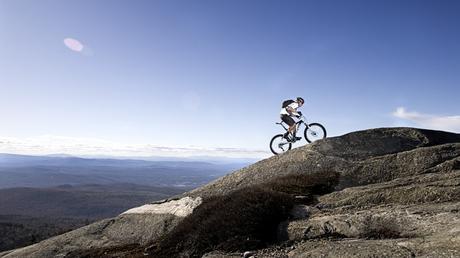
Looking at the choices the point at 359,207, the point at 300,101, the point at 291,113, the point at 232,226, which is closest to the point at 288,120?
the point at 291,113

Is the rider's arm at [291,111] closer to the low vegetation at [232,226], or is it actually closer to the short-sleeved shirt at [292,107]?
the short-sleeved shirt at [292,107]

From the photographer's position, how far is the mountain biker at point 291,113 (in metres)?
29.0

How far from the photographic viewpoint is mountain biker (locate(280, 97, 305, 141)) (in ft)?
95.0

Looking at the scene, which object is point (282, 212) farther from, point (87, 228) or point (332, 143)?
point (87, 228)

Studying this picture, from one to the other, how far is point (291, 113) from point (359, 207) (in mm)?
16294

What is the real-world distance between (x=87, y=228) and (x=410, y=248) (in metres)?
18.4

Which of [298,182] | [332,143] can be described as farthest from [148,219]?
[332,143]

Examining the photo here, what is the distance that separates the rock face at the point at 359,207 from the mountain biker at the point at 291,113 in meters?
4.70

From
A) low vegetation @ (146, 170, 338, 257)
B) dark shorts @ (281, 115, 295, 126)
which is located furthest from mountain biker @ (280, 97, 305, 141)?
low vegetation @ (146, 170, 338, 257)

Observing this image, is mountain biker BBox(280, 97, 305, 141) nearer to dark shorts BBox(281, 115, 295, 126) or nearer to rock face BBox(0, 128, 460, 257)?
dark shorts BBox(281, 115, 295, 126)

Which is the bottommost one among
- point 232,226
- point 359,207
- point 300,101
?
point 232,226

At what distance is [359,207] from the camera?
1397cm

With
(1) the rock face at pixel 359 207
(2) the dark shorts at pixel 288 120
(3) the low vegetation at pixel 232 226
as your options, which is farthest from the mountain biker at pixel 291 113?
(3) the low vegetation at pixel 232 226

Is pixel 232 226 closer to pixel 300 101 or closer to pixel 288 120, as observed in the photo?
pixel 300 101
